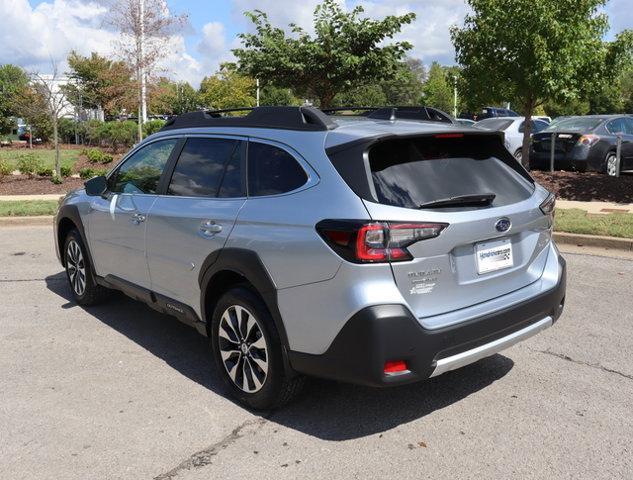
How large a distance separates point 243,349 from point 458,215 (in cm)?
151

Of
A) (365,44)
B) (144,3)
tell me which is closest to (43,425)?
(365,44)

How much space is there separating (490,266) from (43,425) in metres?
2.75

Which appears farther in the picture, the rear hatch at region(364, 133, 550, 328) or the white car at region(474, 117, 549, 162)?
the white car at region(474, 117, 549, 162)

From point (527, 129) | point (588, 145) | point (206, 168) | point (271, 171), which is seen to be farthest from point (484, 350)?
point (588, 145)

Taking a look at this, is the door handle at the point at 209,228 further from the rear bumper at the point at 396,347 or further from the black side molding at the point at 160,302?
the rear bumper at the point at 396,347

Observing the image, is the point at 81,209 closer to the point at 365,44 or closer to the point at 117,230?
the point at 117,230

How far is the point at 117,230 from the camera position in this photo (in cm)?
513

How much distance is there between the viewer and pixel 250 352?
3.81 m

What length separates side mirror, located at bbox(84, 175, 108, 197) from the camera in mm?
5430

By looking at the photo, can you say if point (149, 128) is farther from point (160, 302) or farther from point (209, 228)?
point (209, 228)

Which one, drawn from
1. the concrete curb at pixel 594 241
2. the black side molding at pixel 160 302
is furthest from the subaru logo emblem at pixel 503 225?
the concrete curb at pixel 594 241

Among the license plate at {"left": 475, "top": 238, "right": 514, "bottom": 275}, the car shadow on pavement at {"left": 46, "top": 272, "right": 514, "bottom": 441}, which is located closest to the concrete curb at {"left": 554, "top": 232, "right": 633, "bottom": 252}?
the car shadow on pavement at {"left": 46, "top": 272, "right": 514, "bottom": 441}

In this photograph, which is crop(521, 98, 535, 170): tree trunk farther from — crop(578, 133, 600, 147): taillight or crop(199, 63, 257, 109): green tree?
crop(199, 63, 257, 109): green tree

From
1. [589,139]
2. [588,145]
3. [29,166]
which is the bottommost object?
[29,166]
